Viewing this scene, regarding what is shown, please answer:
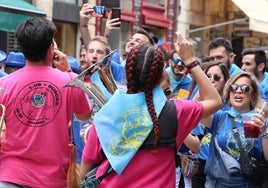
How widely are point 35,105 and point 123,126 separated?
0.74m

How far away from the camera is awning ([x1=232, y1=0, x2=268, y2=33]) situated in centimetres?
1984

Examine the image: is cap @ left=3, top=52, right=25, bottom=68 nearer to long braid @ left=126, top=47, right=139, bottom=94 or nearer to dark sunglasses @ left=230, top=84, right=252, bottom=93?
dark sunglasses @ left=230, top=84, right=252, bottom=93

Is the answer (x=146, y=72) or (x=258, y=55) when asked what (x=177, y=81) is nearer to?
(x=258, y=55)

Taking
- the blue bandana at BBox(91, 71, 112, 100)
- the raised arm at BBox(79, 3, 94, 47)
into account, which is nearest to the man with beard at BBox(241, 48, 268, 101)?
the raised arm at BBox(79, 3, 94, 47)

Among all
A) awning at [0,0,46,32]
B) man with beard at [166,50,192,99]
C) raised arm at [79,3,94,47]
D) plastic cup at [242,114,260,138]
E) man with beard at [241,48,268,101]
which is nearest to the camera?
plastic cup at [242,114,260,138]

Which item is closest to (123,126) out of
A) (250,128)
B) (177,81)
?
(250,128)

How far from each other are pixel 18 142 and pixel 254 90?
2121mm

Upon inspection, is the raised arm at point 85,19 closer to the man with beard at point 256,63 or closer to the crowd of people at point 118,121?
the crowd of people at point 118,121

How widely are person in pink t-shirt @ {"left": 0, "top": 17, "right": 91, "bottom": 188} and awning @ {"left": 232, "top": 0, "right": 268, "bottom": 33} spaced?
14.7 meters

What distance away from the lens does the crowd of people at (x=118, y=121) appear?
15.0ft

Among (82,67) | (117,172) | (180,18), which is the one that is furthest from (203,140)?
(180,18)

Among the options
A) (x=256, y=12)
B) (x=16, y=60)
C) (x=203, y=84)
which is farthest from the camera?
(x=256, y=12)

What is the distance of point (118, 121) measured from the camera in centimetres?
457

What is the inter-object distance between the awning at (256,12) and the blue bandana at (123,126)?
15.0 metres
